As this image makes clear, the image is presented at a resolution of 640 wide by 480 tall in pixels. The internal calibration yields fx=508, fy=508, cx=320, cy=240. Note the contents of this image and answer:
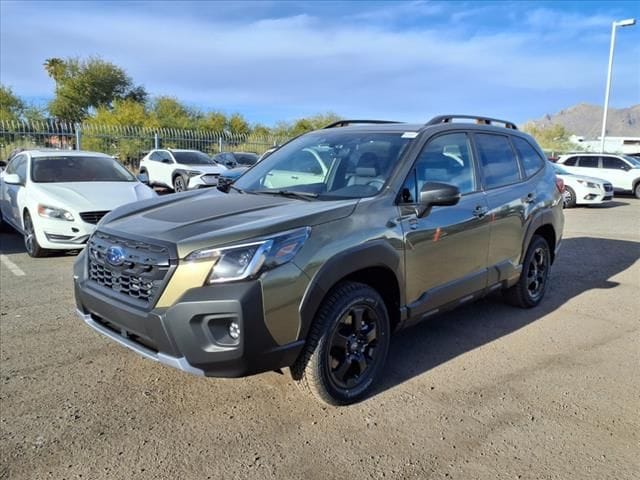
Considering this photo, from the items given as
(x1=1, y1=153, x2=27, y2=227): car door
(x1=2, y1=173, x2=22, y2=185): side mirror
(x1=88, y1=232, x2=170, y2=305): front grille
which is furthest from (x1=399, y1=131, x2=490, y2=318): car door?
(x1=2, y1=173, x2=22, y2=185): side mirror

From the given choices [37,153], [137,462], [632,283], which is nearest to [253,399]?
[137,462]

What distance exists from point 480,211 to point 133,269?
267 cm

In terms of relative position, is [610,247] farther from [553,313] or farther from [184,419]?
[184,419]

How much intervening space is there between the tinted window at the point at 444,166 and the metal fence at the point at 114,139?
16.9 metres

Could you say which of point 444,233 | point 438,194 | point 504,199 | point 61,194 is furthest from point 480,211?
point 61,194

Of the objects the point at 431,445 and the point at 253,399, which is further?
the point at 253,399

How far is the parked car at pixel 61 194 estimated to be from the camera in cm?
665

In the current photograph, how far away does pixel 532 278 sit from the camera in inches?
203

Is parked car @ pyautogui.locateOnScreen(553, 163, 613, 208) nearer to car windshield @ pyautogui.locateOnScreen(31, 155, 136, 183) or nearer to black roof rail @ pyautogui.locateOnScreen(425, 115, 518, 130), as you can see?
black roof rail @ pyautogui.locateOnScreen(425, 115, 518, 130)

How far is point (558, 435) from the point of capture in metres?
2.98

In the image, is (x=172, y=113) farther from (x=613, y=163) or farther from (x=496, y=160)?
(x=496, y=160)

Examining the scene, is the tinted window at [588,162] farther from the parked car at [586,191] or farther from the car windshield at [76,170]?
the car windshield at [76,170]

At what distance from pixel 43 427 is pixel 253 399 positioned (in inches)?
47.7

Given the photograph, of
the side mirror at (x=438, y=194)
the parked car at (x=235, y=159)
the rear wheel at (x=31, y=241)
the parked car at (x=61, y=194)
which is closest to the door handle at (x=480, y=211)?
the side mirror at (x=438, y=194)
